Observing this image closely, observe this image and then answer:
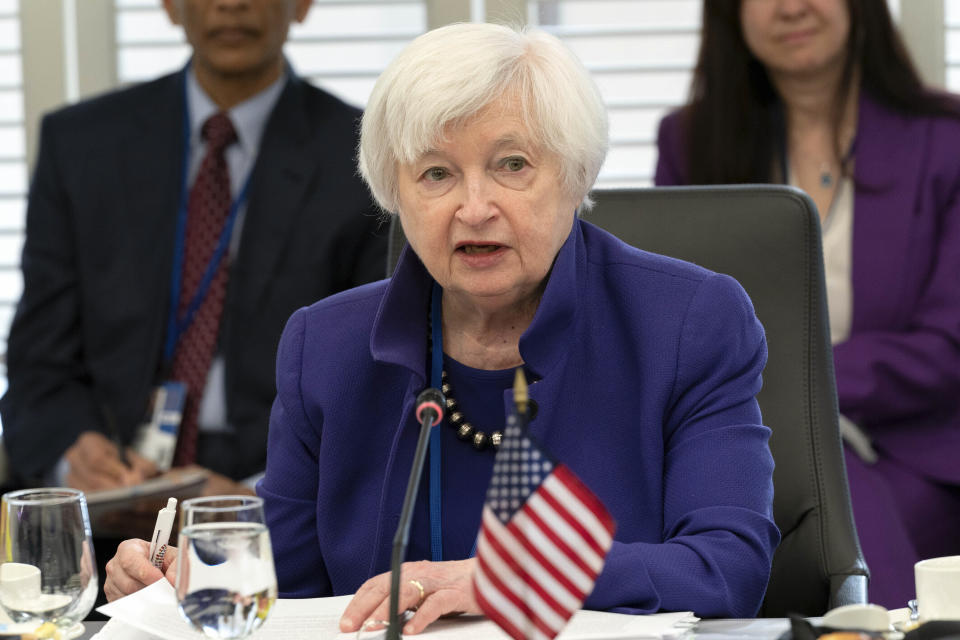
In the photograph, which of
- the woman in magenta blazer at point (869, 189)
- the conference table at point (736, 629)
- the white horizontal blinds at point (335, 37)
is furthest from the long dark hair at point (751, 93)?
the conference table at point (736, 629)

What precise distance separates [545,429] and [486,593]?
53 centimetres

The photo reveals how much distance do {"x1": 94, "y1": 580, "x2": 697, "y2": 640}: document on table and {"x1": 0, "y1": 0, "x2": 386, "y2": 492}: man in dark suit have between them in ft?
5.10

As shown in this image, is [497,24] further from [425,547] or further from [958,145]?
[958,145]

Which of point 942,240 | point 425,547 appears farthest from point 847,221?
point 425,547

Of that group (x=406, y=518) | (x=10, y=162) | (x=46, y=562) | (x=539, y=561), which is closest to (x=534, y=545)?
(x=539, y=561)

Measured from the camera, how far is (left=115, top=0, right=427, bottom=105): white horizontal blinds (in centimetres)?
382

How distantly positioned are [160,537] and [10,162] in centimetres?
274

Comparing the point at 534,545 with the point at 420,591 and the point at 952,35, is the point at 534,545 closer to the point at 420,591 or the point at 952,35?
the point at 420,591

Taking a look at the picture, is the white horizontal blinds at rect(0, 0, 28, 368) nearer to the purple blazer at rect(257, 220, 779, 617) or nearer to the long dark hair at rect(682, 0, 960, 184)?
the long dark hair at rect(682, 0, 960, 184)

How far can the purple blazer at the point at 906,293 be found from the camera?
2.78m

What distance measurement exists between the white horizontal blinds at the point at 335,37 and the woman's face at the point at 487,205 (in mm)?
2190

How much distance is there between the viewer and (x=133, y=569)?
1.52 metres

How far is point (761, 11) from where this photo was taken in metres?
3.13

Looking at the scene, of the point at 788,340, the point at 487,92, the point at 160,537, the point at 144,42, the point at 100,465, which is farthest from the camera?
the point at 144,42
